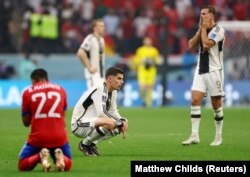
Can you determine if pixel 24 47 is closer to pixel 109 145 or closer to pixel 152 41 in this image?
pixel 152 41

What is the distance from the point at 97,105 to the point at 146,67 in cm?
1749

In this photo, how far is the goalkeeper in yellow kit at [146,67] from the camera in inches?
1213

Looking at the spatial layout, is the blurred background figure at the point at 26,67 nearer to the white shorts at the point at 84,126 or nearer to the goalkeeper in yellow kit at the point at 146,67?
the goalkeeper in yellow kit at the point at 146,67

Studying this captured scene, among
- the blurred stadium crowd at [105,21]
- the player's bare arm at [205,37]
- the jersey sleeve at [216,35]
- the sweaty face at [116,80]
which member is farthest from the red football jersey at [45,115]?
the blurred stadium crowd at [105,21]

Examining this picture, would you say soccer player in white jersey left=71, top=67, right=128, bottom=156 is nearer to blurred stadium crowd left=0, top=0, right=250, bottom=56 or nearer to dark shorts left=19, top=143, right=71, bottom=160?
dark shorts left=19, top=143, right=71, bottom=160

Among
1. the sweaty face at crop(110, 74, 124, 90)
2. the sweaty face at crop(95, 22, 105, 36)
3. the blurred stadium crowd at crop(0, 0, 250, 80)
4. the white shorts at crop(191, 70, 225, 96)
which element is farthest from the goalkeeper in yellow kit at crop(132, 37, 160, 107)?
the sweaty face at crop(110, 74, 124, 90)

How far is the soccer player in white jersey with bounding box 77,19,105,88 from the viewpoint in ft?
70.4

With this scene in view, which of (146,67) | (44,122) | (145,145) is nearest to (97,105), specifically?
(44,122)

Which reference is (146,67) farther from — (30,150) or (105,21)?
(30,150)

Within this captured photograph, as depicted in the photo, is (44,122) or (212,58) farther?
(212,58)

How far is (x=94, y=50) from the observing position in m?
21.7

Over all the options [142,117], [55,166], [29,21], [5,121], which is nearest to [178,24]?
[29,21]

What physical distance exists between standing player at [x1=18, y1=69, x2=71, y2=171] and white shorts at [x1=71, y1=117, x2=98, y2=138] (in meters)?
1.98

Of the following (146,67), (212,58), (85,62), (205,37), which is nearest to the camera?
(205,37)
